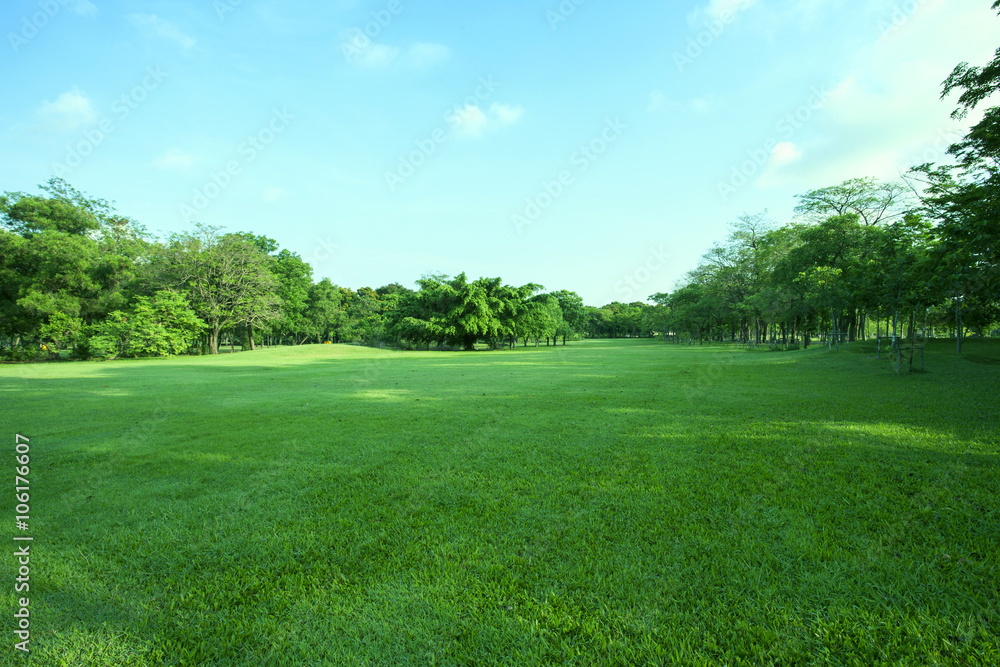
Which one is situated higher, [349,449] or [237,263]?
[237,263]

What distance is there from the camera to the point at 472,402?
902cm

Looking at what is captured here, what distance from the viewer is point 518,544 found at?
3006 millimetres

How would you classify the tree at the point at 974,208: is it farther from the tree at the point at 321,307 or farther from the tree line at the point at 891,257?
the tree at the point at 321,307

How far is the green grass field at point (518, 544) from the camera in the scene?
2.12 metres

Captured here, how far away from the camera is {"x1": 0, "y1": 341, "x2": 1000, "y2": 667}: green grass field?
2119mm

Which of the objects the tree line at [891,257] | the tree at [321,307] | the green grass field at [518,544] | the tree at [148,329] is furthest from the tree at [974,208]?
the tree at [321,307]

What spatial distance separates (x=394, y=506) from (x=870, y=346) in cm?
2904

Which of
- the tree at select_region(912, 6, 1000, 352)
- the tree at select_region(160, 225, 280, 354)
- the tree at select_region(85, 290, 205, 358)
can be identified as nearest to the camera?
the tree at select_region(912, 6, 1000, 352)

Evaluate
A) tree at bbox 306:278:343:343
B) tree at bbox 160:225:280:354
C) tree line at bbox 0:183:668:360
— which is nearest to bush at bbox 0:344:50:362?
tree line at bbox 0:183:668:360

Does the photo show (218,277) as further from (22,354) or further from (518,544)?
(518,544)

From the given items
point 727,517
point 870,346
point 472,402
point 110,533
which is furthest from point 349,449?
point 870,346

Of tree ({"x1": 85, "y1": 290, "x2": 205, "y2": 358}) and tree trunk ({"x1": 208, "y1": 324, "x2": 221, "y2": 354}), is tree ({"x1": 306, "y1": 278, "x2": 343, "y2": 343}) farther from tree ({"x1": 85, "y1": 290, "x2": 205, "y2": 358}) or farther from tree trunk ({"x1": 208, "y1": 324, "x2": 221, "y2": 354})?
tree ({"x1": 85, "y1": 290, "x2": 205, "y2": 358})

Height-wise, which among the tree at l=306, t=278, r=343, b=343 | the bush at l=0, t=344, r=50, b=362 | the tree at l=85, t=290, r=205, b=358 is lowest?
the bush at l=0, t=344, r=50, b=362

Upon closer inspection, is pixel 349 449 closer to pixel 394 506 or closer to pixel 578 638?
pixel 394 506
